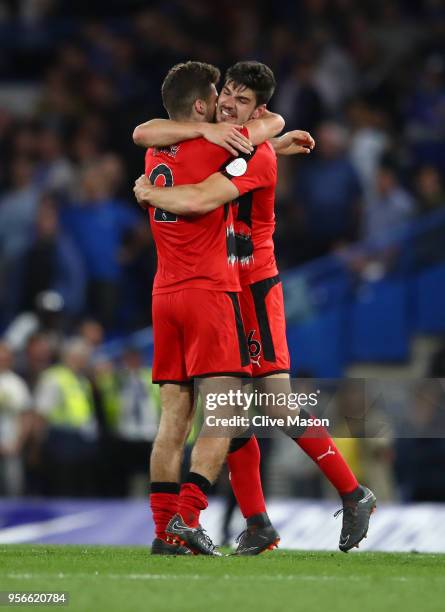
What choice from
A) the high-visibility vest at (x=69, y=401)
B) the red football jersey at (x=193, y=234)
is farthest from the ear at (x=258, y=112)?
the high-visibility vest at (x=69, y=401)

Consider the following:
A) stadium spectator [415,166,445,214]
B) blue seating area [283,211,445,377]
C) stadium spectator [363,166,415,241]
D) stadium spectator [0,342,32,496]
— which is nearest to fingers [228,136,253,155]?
stadium spectator [0,342,32,496]

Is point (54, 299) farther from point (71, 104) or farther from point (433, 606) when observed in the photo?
point (433, 606)

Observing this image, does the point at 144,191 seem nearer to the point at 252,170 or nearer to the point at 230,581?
the point at 252,170

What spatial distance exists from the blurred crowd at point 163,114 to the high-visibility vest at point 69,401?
69.5 inches

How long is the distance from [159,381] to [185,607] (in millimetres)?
2048

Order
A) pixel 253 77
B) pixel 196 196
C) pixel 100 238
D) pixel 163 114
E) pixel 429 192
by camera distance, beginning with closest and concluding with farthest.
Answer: pixel 196 196 → pixel 253 77 → pixel 429 192 → pixel 100 238 → pixel 163 114

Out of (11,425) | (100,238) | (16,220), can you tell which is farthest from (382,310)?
(16,220)

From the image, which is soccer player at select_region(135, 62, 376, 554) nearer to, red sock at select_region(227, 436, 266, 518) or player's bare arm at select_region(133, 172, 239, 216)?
red sock at select_region(227, 436, 266, 518)

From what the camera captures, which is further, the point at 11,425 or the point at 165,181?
the point at 11,425

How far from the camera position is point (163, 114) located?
16.7m

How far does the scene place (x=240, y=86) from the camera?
25.2 feet

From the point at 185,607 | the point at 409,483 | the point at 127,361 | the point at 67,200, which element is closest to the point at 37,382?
the point at 127,361

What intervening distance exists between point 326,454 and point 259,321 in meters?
0.75

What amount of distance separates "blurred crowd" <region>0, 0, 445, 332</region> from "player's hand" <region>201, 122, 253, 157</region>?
24.0 feet
